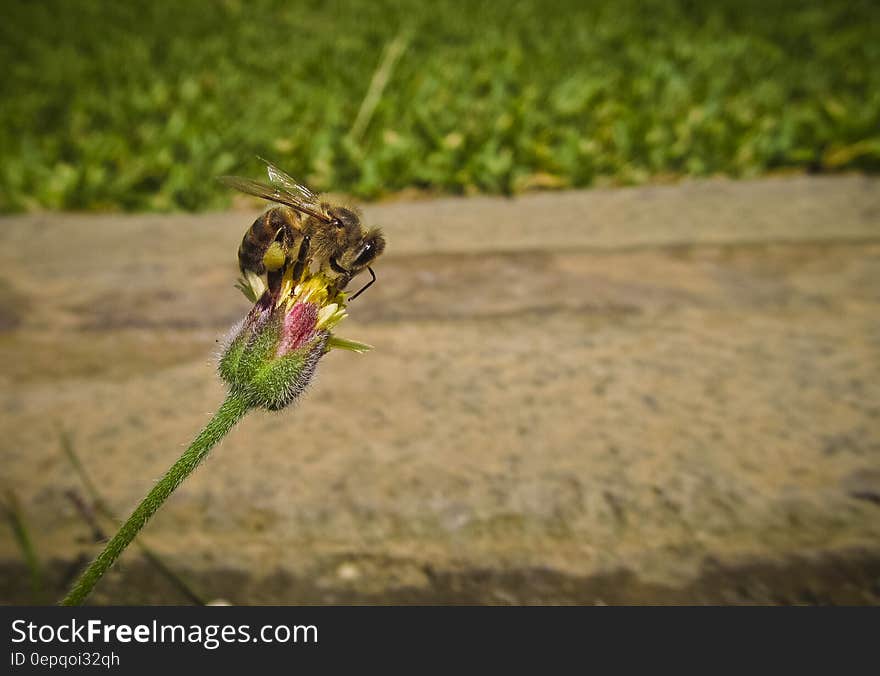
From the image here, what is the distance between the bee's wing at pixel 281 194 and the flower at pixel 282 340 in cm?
12

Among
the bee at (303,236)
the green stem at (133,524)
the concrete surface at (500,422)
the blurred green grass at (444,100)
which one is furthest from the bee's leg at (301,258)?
the blurred green grass at (444,100)

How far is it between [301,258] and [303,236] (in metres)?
0.05

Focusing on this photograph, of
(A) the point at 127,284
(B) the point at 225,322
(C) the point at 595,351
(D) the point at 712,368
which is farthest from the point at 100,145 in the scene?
(D) the point at 712,368

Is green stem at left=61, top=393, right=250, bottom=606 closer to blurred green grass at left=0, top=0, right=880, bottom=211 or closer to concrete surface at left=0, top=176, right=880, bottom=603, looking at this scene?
concrete surface at left=0, top=176, right=880, bottom=603

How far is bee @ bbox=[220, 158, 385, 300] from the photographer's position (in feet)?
3.34

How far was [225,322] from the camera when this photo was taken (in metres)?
2.30

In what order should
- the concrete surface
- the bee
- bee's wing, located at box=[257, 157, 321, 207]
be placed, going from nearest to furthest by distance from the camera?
the bee, bee's wing, located at box=[257, 157, 321, 207], the concrete surface

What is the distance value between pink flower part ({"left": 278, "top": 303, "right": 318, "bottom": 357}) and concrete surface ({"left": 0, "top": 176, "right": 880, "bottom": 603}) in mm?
105

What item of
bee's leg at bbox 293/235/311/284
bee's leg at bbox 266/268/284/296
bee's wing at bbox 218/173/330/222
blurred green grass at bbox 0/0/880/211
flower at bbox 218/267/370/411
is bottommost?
flower at bbox 218/267/370/411

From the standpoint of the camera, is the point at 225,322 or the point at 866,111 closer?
the point at 225,322

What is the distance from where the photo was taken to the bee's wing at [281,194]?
1070mm

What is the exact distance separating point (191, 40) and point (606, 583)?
5392 mm

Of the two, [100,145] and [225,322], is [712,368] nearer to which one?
[225,322]

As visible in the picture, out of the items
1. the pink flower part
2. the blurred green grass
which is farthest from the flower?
the blurred green grass
